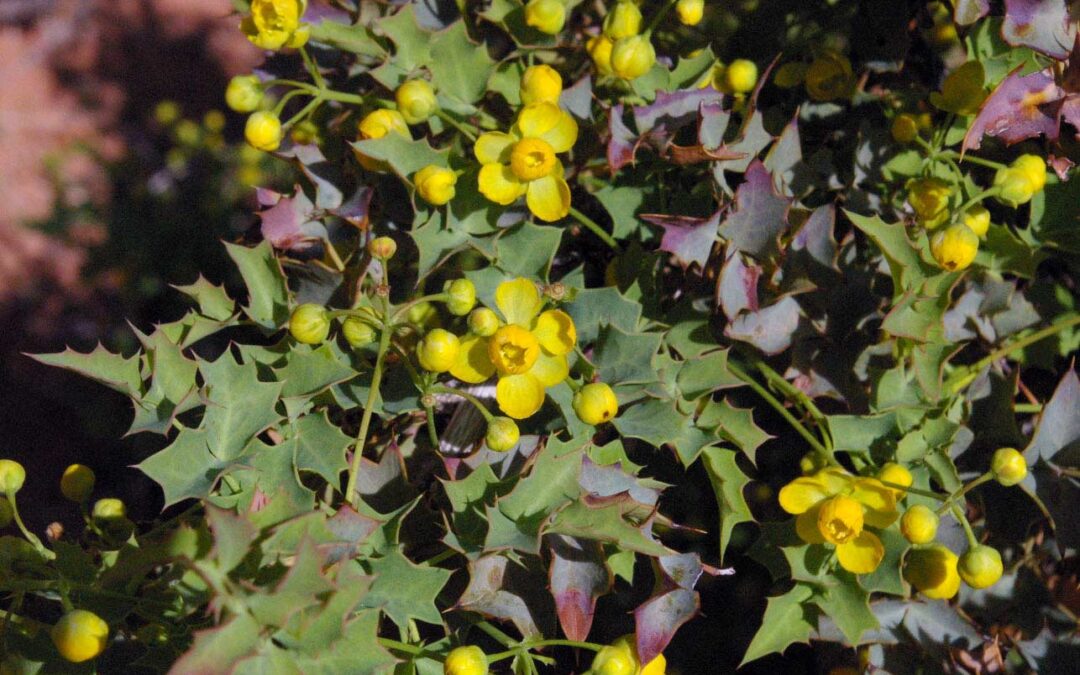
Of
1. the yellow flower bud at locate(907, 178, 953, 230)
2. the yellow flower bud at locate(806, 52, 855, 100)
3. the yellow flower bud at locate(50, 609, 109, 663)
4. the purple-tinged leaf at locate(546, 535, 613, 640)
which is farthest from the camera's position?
the yellow flower bud at locate(806, 52, 855, 100)

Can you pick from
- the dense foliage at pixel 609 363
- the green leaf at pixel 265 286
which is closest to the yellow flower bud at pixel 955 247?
the dense foliage at pixel 609 363

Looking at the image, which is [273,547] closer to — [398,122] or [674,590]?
[674,590]

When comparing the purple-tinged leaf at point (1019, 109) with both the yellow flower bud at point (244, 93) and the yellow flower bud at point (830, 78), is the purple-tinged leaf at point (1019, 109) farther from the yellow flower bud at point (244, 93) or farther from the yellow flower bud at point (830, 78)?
the yellow flower bud at point (244, 93)

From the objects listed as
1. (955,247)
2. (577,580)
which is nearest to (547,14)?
(955,247)

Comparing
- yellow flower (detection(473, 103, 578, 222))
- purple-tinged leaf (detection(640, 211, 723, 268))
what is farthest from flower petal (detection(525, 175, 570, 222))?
purple-tinged leaf (detection(640, 211, 723, 268))

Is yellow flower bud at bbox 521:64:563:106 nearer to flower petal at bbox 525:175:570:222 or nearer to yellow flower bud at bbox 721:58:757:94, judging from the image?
flower petal at bbox 525:175:570:222

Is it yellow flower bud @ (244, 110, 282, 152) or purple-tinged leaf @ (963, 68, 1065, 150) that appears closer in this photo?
purple-tinged leaf @ (963, 68, 1065, 150)
